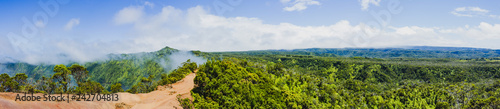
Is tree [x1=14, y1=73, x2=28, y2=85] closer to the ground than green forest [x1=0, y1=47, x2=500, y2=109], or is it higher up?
higher up

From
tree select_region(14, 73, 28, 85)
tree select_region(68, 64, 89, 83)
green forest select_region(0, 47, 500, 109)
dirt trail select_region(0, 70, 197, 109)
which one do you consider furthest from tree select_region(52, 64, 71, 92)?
dirt trail select_region(0, 70, 197, 109)

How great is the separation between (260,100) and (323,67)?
148508 mm

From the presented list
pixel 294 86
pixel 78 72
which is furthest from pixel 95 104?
pixel 294 86

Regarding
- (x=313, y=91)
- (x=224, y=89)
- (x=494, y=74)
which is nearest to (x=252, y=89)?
(x=224, y=89)

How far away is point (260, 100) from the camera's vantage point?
45.0m

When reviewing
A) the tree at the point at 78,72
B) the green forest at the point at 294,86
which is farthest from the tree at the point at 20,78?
the tree at the point at 78,72

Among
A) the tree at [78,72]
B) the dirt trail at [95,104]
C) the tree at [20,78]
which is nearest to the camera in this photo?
the dirt trail at [95,104]

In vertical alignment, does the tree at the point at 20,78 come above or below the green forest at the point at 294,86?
above

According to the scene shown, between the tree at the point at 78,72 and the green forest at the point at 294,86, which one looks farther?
the tree at the point at 78,72

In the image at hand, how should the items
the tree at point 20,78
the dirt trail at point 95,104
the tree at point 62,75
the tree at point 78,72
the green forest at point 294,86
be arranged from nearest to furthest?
the dirt trail at point 95,104 → the green forest at point 294,86 → the tree at point 20,78 → the tree at point 62,75 → the tree at point 78,72

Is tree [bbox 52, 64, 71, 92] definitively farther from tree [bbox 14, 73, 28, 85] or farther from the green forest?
tree [bbox 14, 73, 28, 85]

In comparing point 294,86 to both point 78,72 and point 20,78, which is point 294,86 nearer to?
point 78,72

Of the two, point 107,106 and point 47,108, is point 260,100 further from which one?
point 47,108

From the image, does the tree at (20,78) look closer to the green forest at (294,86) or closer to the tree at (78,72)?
the green forest at (294,86)
